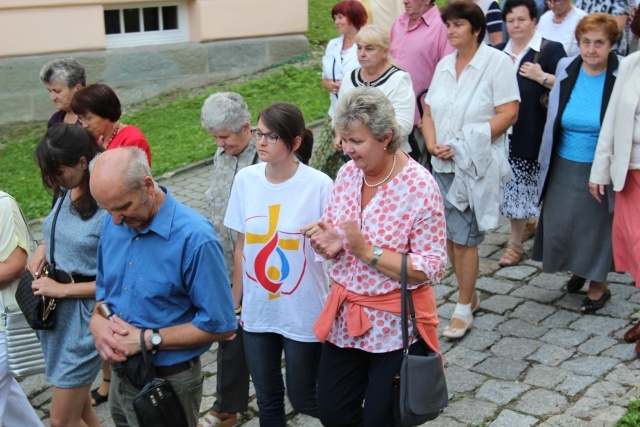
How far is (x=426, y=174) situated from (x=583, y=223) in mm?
2593

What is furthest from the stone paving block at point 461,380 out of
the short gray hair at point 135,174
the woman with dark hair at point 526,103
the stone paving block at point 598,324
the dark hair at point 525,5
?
the dark hair at point 525,5

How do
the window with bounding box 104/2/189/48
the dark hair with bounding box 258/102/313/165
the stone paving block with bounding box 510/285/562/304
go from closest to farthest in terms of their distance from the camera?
the dark hair with bounding box 258/102/313/165, the stone paving block with bounding box 510/285/562/304, the window with bounding box 104/2/189/48

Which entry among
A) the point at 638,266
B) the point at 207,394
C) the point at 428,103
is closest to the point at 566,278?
the point at 638,266

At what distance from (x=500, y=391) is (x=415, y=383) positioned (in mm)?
1507

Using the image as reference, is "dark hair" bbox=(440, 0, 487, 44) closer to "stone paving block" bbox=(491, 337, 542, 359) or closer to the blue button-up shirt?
"stone paving block" bbox=(491, 337, 542, 359)

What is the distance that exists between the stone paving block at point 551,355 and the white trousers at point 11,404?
9.99 feet

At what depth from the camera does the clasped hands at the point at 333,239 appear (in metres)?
3.96

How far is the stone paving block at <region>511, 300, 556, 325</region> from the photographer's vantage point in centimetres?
626

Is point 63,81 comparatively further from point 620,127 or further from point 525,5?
point 620,127

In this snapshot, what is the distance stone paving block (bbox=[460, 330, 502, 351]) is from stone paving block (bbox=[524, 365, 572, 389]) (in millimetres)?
435

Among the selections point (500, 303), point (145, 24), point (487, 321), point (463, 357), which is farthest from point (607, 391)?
point (145, 24)

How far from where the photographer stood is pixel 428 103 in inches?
241

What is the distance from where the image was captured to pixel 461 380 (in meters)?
5.47

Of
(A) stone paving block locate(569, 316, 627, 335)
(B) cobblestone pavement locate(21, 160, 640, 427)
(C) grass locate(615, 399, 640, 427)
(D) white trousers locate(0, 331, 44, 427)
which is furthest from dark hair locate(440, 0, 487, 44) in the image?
(D) white trousers locate(0, 331, 44, 427)
